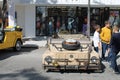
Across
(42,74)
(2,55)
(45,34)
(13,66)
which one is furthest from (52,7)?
(42,74)

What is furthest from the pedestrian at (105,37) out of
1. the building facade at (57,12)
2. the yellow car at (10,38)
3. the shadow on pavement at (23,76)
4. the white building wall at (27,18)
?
the white building wall at (27,18)

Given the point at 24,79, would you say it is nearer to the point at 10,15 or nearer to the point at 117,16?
the point at 10,15

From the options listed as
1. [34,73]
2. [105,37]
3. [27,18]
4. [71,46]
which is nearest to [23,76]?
[34,73]

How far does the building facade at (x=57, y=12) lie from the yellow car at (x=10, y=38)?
7412 mm

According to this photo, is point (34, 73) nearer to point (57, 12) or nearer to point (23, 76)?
point (23, 76)

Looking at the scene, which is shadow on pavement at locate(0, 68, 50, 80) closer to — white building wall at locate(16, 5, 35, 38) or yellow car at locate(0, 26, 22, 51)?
yellow car at locate(0, 26, 22, 51)

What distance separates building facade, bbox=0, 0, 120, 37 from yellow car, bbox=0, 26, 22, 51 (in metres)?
7.41

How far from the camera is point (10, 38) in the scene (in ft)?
50.5

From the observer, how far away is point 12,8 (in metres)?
22.1

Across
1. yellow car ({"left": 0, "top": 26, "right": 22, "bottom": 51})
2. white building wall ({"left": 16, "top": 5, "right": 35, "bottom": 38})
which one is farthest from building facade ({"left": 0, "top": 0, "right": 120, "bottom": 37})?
yellow car ({"left": 0, "top": 26, "right": 22, "bottom": 51})

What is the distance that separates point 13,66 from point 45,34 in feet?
43.4

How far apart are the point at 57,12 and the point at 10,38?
9.89 meters

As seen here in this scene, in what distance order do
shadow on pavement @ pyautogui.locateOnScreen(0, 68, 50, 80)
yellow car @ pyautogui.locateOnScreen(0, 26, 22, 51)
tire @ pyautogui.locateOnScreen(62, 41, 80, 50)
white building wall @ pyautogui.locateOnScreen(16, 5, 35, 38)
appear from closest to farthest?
shadow on pavement @ pyautogui.locateOnScreen(0, 68, 50, 80) → tire @ pyautogui.locateOnScreen(62, 41, 80, 50) → yellow car @ pyautogui.locateOnScreen(0, 26, 22, 51) → white building wall @ pyautogui.locateOnScreen(16, 5, 35, 38)

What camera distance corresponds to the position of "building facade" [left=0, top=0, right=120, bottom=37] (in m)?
23.6
